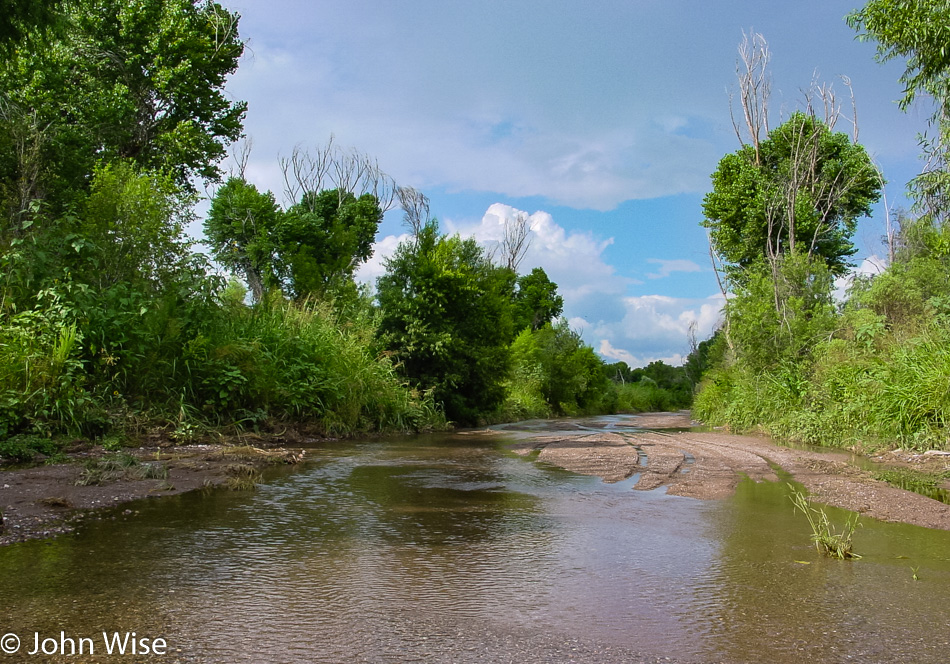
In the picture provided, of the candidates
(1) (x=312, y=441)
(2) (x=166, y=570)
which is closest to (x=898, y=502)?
(2) (x=166, y=570)

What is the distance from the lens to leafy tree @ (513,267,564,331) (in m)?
48.8

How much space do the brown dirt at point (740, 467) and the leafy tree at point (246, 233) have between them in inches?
1008

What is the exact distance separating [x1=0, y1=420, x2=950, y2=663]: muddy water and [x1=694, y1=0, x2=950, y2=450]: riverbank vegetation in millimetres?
6319

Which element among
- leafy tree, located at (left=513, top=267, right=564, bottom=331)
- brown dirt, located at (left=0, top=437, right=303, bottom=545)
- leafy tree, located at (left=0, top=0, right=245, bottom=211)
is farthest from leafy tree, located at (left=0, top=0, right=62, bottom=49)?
leafy tree, located at (left=513, top=267, right=564, bottom=331)

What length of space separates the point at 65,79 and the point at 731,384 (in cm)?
2142

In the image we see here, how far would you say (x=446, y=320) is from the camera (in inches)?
720

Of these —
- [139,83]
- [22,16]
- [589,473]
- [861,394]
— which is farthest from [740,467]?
[139,83]

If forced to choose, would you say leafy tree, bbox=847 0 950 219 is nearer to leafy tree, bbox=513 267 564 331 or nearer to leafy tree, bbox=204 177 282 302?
leafy tree, bbox=204 177 282 302

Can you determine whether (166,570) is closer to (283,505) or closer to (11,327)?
(283,505)

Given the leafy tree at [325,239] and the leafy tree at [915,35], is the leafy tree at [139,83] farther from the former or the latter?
the leafy tree at [915,35]

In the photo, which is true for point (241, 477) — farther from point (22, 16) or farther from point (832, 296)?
point (832, 296)

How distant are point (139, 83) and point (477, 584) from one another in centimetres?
2237

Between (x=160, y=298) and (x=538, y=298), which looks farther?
(x=538, y=298)

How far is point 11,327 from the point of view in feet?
23.9
